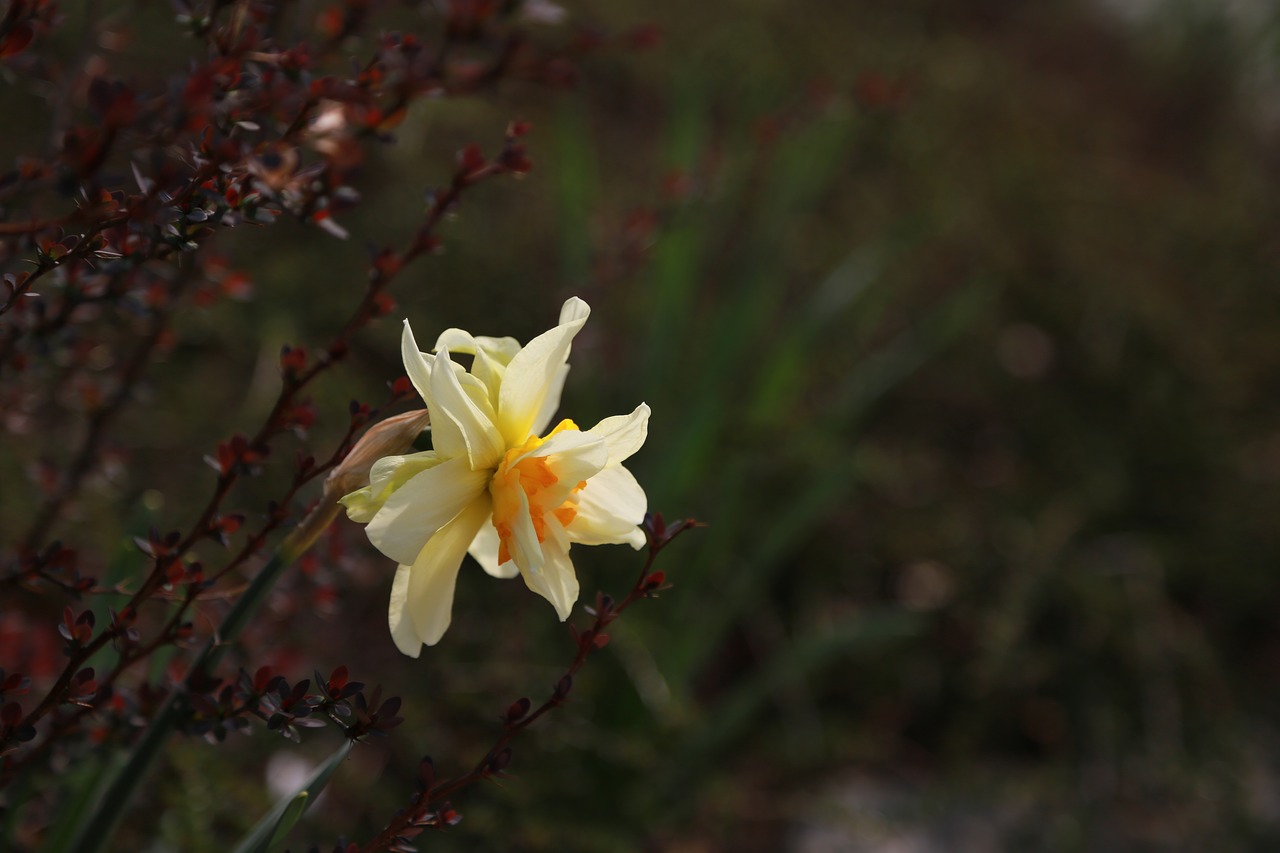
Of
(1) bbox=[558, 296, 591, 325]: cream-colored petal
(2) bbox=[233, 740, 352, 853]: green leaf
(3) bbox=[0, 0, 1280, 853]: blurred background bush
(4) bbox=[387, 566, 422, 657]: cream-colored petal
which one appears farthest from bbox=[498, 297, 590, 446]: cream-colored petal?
(3) bbox=[0, 0, 1280, 853]: blurred background bush

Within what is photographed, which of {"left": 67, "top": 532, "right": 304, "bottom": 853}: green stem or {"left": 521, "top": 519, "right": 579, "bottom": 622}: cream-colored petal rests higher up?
{"left": 521, "top": 519, "right": 579, "bottom": 622}: cream-colored petal

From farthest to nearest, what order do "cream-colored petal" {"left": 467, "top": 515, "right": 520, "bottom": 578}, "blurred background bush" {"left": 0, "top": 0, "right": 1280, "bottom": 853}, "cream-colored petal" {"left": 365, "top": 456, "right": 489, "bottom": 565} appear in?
1. "blurred background bush" {"left": 0, "top": 0, "right": 1280, "bottom": 853}
2. "cream-colored petal" {"left": 467, "top": 515, "right": 520, "bottom": 578}
3. "cream-colored petal" {"left": 365, "top": 456, "right": 489, "bottom": 565}

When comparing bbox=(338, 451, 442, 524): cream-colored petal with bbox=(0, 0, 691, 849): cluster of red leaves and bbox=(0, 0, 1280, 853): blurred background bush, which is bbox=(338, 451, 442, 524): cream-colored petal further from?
bbox=(0, 0, 1280, 853): blurred background bush

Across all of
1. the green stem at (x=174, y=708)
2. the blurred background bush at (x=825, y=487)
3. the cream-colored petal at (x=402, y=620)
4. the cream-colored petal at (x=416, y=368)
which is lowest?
the blurred background bush at (x=825, y=487)

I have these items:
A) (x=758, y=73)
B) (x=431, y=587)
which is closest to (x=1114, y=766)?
(x=431, y=587)

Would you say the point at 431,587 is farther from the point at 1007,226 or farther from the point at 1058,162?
the point at 1058,162

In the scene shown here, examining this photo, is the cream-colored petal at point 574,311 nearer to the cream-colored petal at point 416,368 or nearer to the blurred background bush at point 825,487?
the cream-colored petal at point 416,368

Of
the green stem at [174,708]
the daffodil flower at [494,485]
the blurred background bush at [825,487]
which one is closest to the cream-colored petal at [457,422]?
the daffodil flower at [494,485]
